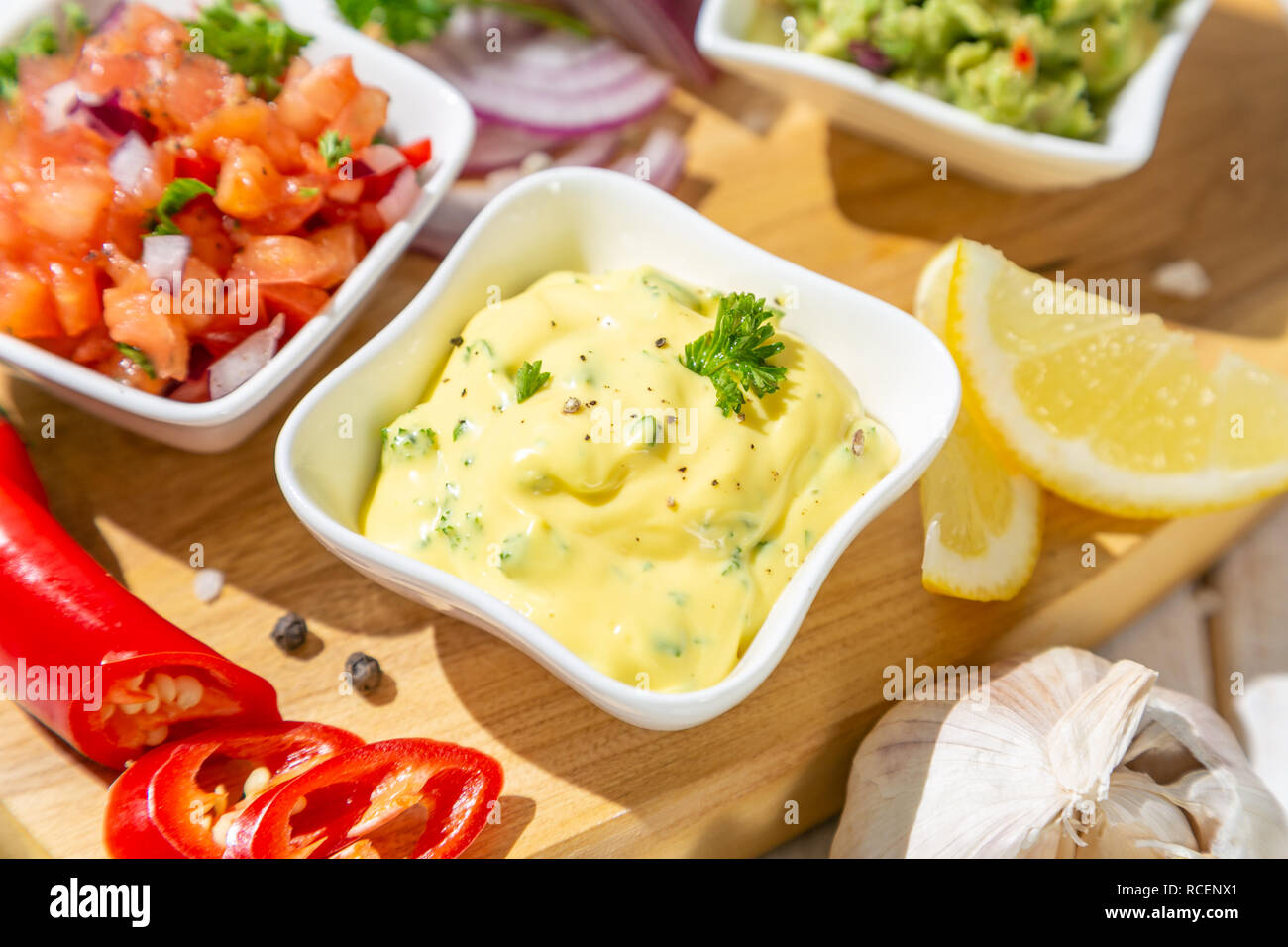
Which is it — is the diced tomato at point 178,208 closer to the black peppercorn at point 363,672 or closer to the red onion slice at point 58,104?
the red onion slice at point 58,104

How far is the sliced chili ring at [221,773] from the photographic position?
6.30 feet

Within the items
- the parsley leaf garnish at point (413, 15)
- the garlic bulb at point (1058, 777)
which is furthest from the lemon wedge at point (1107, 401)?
the parsley leaf garnish at point (413, 15)

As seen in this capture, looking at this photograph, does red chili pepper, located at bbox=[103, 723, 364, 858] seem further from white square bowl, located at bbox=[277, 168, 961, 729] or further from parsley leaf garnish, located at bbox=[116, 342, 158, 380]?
parsley leaf garnish, located at bbox=[116, 342, 158, 380]

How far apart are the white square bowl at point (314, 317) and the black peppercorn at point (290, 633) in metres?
0.42

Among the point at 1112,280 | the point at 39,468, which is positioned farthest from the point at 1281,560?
the point at 39,468

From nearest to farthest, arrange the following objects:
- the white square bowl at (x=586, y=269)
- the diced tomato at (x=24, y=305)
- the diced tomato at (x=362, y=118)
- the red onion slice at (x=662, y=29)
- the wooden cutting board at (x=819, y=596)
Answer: the white square bowl at (x=586, y=269) → the diced tomato at (x=24, y=305) → the wooden cutting board at (x=819, y=596) → the diced tomato at (x=362, y=118) → the red onion slice at (x=662, y=29)

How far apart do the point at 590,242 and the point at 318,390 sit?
0.70 metres

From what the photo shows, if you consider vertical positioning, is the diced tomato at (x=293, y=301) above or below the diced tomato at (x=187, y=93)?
below

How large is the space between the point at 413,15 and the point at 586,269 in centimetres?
97

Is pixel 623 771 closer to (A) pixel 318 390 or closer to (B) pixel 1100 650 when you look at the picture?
(A) pixel 318 390

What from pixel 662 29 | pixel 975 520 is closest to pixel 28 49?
pixel 662 29

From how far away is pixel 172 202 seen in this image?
6.75 feet

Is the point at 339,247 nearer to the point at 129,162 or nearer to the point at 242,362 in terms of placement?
the point at 242,362
